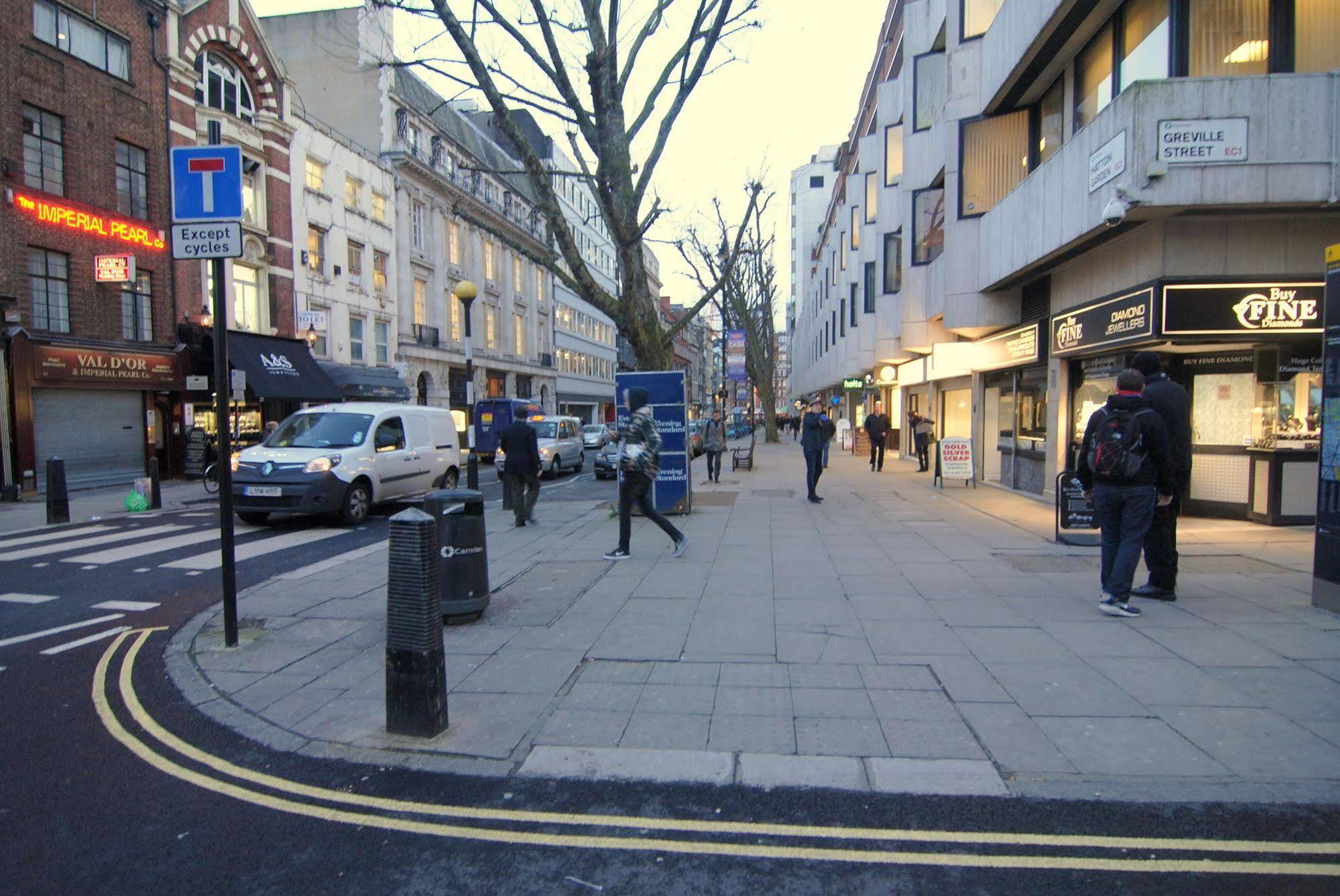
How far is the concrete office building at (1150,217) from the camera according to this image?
27.0 ft

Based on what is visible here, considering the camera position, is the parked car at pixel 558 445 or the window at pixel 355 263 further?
Result: the window at pixel 355 263

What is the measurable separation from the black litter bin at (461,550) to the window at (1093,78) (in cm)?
961

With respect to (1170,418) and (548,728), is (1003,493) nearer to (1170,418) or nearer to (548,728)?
(1170,418)

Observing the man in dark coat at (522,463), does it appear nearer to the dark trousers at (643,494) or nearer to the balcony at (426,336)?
the dark trousers at (643,494)

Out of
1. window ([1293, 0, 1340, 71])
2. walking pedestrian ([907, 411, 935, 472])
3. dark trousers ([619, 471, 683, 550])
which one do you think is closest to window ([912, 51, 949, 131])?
walking pedestrian ([907, 411, 935, 472])

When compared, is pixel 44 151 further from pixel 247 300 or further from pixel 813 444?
pixel 813 444

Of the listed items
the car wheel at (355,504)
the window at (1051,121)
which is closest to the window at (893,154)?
the window at (1051,121)

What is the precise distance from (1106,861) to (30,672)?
6.27 metres

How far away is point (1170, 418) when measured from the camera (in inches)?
249

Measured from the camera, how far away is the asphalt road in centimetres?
282

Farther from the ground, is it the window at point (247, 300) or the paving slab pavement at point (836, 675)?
the window at point (247, 300)

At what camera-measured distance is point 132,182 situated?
66.7 ft

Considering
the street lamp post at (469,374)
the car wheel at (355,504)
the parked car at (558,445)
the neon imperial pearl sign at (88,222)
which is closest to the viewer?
the car wheel at (355,504)

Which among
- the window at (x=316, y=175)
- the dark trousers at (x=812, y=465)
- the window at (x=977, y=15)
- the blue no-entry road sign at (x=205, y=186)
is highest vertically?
the window at (x=316, y=175)
